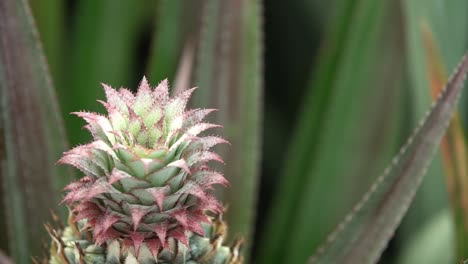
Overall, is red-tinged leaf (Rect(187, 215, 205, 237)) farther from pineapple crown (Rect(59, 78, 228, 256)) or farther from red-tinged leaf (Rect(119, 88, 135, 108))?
red-tinged leaf (Rect(119, 88, 135, 108))

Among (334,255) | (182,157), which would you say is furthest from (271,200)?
(182,157)

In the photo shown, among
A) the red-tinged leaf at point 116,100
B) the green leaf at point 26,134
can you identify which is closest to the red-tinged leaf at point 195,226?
the red-tinged leaf at point 116,100

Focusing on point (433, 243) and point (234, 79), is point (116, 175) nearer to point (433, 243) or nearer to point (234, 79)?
Answer: point (234, 79)

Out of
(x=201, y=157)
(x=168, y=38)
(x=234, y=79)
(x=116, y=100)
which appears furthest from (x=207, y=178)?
(x=168, y=38)

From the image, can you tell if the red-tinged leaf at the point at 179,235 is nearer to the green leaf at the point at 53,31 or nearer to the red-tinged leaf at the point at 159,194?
the red-tinged leaf at the point at 159,194

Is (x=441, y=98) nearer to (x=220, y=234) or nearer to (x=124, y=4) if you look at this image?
(x=220, y=234)

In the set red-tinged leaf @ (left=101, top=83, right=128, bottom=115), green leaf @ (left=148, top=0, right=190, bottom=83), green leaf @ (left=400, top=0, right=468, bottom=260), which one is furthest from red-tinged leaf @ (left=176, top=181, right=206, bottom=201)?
green leaf @ (left=400, top=0, right=468, bottom=260)
